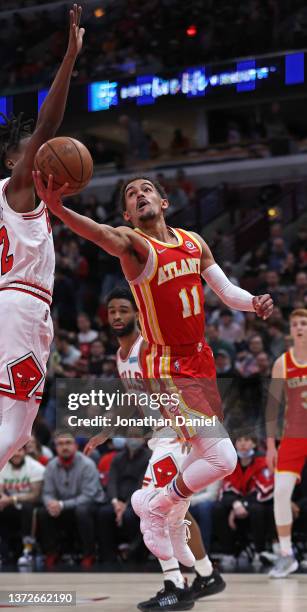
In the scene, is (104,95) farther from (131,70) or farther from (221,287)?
(221,287)

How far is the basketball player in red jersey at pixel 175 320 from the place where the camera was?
5.60m

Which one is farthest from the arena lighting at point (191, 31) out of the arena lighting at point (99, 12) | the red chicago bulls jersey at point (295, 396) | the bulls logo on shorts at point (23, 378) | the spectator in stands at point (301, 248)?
the bulls logo on shorts at point (23, 378)

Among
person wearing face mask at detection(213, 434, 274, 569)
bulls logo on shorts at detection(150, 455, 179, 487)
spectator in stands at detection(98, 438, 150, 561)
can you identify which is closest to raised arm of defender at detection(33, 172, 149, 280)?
bulls logo on shorts at detection(150, 455, 179, 487)

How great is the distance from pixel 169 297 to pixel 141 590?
2.60 meters

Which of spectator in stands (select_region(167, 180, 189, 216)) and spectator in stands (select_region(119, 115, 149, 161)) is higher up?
spectator in stands (select_region(119, 115, 149, 161))

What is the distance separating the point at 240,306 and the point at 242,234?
43.3 ft

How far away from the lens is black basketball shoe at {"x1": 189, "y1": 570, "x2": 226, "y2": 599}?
646 cm

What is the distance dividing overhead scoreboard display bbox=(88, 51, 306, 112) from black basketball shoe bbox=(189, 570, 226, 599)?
40.7ft

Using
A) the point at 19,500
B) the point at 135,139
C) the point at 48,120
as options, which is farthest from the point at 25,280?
the point at 135,139

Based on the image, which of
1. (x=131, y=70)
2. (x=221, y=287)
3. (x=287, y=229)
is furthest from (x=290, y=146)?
(x=221, y=287)

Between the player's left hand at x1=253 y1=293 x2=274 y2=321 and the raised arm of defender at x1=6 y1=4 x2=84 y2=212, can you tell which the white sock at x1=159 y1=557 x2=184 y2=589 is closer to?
the player's left hand at x1=253 y1=293 x2=274 y2=321

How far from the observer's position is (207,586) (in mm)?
6504

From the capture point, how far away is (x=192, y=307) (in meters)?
5.73

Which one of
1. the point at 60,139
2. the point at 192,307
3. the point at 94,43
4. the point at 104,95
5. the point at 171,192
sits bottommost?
the point at 192,307
